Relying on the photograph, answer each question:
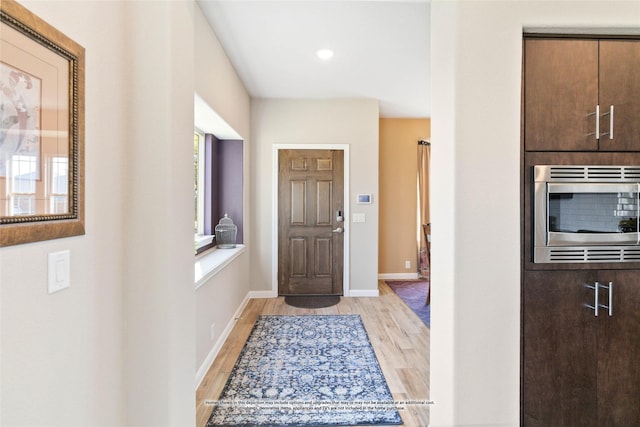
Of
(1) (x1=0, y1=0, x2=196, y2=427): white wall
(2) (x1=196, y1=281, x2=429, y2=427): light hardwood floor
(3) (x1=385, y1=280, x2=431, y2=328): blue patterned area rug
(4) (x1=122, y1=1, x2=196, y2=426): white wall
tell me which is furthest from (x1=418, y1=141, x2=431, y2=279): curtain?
(4) (x1=122, y1=1, x2=196, y2=426): white wall

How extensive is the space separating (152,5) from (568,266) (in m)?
2.11

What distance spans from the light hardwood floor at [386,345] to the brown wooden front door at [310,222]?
40cm

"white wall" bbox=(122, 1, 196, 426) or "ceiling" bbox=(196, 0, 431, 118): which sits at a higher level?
"ceiling" bbox=(196, 0, 431, 118)

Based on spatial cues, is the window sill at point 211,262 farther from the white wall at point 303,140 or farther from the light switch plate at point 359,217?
the light switch plate at point 359,217

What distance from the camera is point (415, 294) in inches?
178

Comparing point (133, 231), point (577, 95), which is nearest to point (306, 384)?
point (133, 231)

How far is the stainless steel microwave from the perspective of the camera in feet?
4.63

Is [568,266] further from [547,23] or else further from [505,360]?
[547,23]

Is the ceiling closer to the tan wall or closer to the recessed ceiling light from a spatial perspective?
the recessed ceiling light

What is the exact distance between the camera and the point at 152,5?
1.25m

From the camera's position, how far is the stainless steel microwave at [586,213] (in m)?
1.41

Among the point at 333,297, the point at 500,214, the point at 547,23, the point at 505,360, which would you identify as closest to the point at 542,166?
the point at 500,214

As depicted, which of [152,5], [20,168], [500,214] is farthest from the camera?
[500,214]

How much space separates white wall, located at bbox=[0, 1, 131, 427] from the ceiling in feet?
4.36
